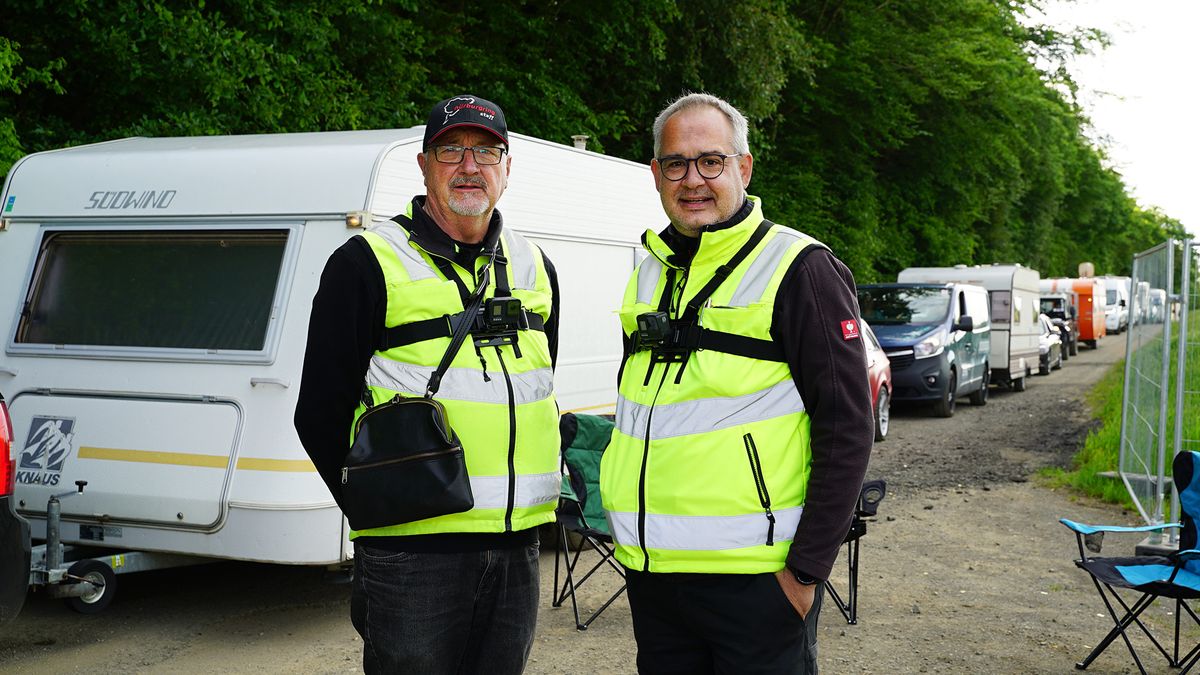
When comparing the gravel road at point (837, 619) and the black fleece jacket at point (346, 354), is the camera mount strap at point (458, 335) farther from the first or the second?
the gravel road at point (837, 619)

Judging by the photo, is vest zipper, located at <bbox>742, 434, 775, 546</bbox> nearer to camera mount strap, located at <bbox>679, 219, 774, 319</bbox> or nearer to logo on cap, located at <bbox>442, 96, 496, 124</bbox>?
camera mount strap, located at <bbox>679, 219, 774, 319</bbox>

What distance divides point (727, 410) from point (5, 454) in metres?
3.18

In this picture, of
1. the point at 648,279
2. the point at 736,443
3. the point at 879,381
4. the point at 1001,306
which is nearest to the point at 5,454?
the point at 648,279

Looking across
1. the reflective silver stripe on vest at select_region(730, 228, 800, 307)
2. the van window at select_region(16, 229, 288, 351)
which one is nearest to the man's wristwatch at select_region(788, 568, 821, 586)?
the reflective silver stripe on vest at select_region(730, 228, 800, 307)

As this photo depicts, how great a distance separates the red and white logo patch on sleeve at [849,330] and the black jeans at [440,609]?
101 centimetres

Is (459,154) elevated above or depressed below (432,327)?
above

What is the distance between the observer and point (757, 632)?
2.68 m

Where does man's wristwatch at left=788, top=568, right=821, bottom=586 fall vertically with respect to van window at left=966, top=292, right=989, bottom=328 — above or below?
below

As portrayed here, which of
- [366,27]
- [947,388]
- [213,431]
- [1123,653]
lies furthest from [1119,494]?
[366,27]

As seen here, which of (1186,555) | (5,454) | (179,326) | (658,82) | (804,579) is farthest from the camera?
(658,82)

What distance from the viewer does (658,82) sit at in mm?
17953

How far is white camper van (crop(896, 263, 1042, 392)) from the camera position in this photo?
65.5 ft

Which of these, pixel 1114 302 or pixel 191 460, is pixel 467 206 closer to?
pixel 191 460

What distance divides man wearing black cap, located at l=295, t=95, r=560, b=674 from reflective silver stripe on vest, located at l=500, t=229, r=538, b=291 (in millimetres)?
49
